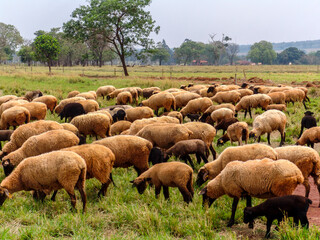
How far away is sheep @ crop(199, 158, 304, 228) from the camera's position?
529 centimetres

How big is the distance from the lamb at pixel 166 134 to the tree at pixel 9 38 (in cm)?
10489

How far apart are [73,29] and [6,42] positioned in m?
82.0

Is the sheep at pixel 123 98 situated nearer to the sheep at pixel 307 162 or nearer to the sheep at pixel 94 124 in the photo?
the sheep at pixel 94 124

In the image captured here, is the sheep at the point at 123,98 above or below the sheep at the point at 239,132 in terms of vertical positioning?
above

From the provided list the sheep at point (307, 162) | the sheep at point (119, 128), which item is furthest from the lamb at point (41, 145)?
the sheep at point (307, 162)

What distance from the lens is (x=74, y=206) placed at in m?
Answer: 5.80

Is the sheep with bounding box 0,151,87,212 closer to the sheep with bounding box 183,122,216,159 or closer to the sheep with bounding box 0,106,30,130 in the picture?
the sheep with bounding box 183,122,216,159

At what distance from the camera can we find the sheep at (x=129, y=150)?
23.7ft

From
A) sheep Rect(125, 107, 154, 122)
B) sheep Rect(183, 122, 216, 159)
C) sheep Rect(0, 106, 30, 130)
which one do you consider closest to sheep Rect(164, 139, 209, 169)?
sheep Rect(183, 122, 216, 159)

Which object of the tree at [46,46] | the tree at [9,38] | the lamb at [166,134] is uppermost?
the tree at [9,38]

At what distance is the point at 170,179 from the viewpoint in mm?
6250

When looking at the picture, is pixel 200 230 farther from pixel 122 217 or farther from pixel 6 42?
pixel 6 42

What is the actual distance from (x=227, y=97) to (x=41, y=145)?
10661 millimetres

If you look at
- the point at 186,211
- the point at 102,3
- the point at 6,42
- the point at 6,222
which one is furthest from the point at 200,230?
the point at 6,42
